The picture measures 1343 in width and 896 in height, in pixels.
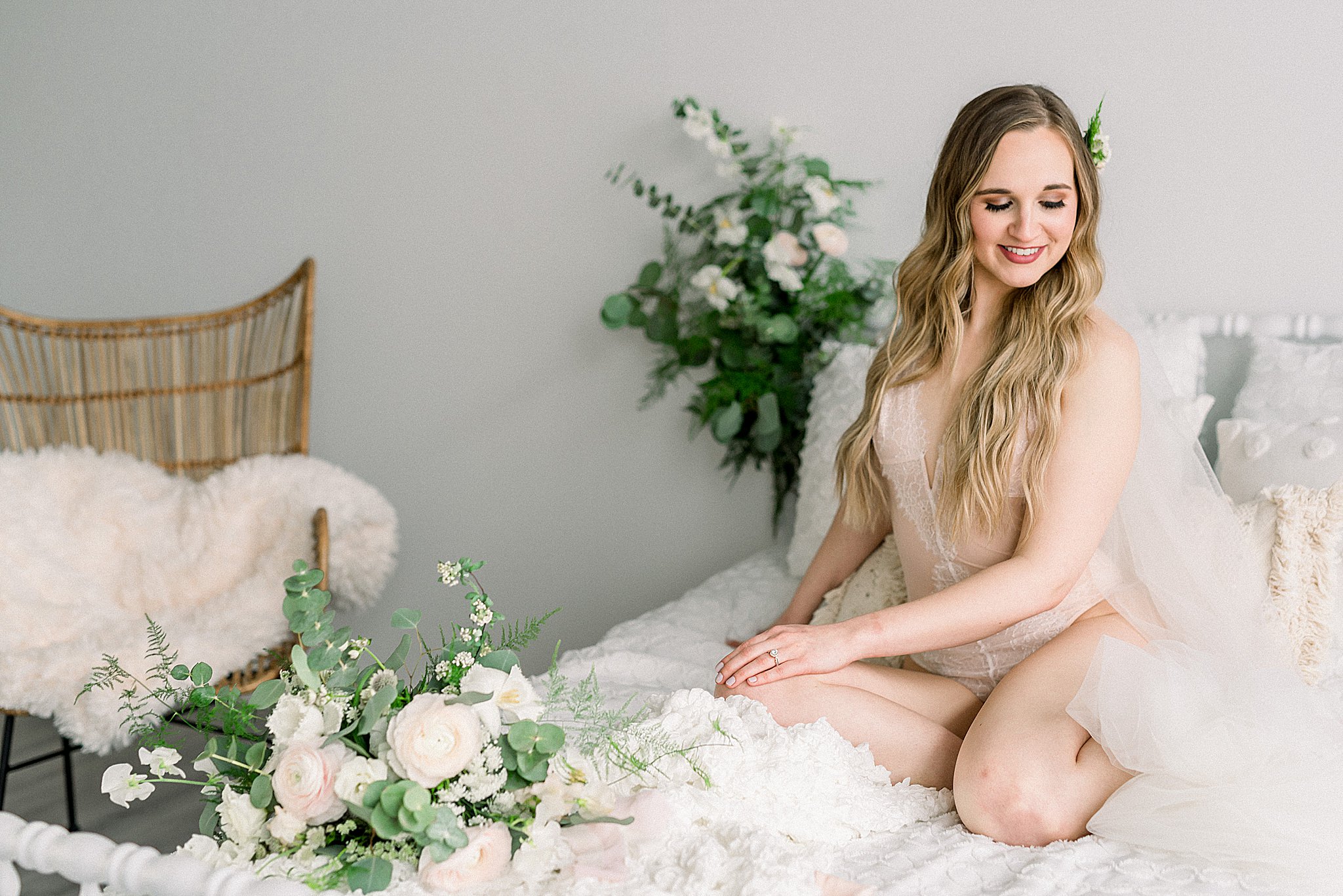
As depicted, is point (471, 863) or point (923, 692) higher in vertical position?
point (471, 863)

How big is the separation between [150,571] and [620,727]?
5.91ft

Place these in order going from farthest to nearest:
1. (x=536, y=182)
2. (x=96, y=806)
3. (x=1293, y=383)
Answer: (x=536, y=182), (x=96, y=806), (x=1293, y=383)

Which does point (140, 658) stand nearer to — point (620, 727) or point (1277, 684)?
point (620, 727)

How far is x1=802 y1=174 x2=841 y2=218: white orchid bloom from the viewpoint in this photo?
86.4 inches

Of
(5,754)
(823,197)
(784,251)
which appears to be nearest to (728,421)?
(784,251)

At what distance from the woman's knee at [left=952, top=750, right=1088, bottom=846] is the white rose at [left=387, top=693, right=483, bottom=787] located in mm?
667

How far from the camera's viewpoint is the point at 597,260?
8.87 ft

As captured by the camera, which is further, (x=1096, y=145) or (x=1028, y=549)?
(x=1096, y=145)

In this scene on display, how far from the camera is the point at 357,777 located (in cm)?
86

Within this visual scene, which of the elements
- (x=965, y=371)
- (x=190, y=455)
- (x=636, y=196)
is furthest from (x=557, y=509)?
(x=965, y=371)

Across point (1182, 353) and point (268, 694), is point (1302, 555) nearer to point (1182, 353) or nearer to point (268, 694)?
point (1182, 353)

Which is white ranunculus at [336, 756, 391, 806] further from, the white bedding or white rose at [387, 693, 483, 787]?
the white bedding

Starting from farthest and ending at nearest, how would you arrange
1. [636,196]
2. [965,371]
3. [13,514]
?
1. [636,196]
2. [13,514]
3. [965,371]

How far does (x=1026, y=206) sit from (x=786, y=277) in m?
0.83
